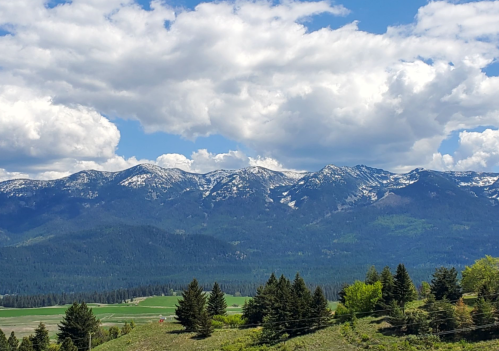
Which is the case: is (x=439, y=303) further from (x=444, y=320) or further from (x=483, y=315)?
(x=483, y=315)

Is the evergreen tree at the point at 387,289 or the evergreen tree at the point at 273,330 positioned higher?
the evergreen tree at the point at 387,289

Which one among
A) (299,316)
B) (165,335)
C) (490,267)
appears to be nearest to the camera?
(299,316)

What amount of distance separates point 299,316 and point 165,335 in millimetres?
26926

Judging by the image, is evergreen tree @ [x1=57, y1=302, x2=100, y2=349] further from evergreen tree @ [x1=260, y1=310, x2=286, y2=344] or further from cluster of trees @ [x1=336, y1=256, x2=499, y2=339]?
cluster of trees @ [x1=336, y1=256, x2=499, y2=339]

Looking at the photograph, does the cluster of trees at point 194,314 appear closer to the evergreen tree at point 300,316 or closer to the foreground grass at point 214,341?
the foreground grass at point 214,341

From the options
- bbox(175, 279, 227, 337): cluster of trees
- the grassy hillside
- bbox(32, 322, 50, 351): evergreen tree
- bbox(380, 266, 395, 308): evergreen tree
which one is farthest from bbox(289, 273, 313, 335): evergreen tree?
bbox(32, 322, 50, 351): evergreen tree

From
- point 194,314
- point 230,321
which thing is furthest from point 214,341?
point 230,321

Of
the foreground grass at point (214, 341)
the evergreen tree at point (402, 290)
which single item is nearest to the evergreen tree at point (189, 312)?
the foreground grass at point (214, 341)

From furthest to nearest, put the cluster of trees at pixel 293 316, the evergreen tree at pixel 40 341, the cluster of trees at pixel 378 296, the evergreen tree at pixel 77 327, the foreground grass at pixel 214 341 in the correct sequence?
the evergreen tree at pixel 40 341 → the evergreen tree at pixel 77 327 → the cluster of trees at pixel 378 296 → the cluster of trees at pixel 293 316 → the foreground grass at pixel 214 341

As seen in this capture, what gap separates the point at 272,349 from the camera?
7262 cm

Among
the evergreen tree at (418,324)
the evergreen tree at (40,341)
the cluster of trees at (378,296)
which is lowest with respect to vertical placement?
the evergreen tree at (40,341)

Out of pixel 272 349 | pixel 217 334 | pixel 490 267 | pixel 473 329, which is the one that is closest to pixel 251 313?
pixel 217 334

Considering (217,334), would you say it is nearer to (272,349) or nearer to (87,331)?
(272,349)

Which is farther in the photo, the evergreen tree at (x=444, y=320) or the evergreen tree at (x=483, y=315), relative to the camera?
Result: the evergreen tree at (x=444, y=320)
